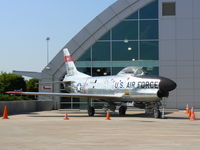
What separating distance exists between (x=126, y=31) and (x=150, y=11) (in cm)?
280

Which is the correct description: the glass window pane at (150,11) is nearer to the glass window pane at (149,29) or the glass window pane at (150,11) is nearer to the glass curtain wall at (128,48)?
the glass curtain wall at (128,48)

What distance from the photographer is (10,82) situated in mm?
86375

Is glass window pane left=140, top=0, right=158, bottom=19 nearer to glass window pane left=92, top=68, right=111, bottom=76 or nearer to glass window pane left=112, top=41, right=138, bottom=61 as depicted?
glass window pane left=112, top=41, right=138, bottom=61

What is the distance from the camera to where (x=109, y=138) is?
39.8ft

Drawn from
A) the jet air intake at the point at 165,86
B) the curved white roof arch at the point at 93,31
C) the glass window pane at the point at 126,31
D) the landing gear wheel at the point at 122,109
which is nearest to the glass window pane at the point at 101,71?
the curved white roof arch at the point at 93,31

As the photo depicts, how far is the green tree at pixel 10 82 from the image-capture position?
3361 inches

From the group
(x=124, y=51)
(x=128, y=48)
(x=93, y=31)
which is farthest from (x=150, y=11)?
(x=93, y=31)

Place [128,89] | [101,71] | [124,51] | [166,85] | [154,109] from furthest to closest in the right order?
[101,71]
[124,51]
[128,89]
[154,109]
[166,85]

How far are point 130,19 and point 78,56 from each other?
5.86 m

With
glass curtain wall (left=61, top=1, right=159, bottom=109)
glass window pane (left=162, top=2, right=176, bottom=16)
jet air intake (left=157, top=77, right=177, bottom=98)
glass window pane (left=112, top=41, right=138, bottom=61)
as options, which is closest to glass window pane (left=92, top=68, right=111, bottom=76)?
glass curtain wall (left=61, top=1, right=159, bottom=109)

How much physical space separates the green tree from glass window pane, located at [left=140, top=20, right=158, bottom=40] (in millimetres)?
53525

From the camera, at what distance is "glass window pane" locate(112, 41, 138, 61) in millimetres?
36531

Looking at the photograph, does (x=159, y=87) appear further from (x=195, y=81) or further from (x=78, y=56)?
(x=78, y=56)

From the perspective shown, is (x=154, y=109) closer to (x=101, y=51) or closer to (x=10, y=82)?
(x=101, y=51)
